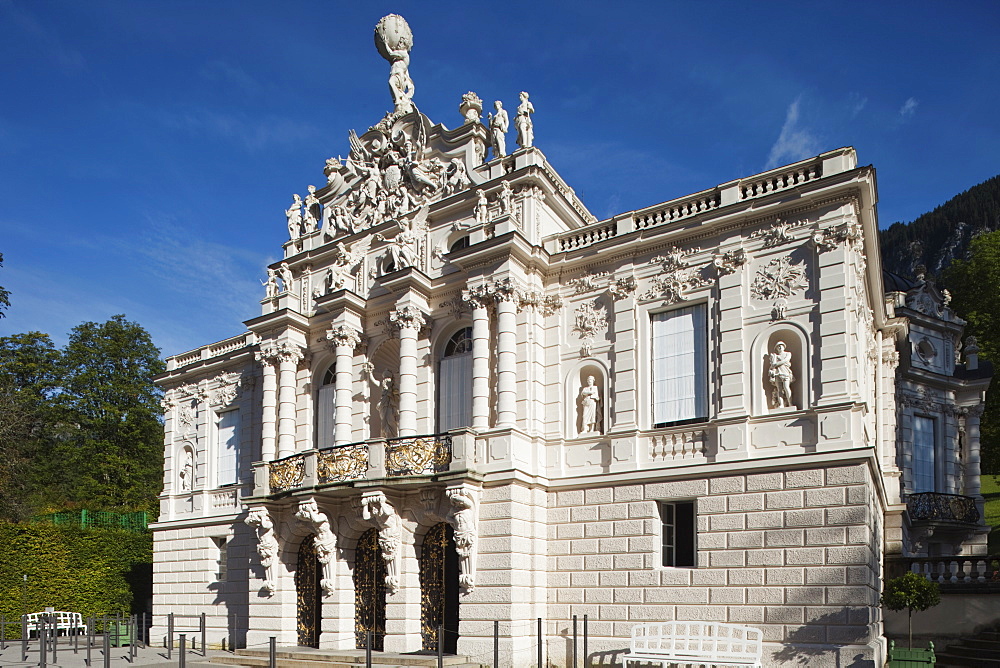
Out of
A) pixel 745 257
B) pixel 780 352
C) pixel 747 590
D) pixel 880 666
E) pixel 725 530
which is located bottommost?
pixel 880 666

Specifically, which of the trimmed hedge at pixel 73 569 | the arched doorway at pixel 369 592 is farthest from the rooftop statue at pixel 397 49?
the trimmed hedge at pixel 73 569

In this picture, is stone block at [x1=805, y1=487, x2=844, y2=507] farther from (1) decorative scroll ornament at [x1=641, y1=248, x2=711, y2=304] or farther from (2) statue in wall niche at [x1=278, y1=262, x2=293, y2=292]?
(2) statue in wall niche at [x1=278, y1=262, x2=293, y2=292]

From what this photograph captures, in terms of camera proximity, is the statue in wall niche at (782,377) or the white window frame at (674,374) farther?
the white window frame at (674,374)

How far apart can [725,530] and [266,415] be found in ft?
46.7

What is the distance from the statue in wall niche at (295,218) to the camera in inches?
1106

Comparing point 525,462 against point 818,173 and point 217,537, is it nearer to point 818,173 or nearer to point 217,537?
point 818,173

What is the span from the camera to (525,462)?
19.9 metres

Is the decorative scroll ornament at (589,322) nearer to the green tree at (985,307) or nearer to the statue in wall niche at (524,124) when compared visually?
the statue in wall niche at (524,124)

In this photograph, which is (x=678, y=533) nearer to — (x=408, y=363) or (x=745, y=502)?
(x=745, y=502)

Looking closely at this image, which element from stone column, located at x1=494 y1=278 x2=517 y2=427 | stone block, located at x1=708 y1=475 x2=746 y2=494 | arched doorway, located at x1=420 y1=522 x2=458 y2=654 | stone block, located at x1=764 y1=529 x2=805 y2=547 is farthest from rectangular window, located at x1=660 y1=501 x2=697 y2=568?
arched doorway, located at x1=420 y1=522 x2=458 y2=654

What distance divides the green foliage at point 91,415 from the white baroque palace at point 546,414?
2235cm

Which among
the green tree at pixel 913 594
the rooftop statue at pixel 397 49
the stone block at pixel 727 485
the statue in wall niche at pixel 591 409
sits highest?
the rooftop statue at pixel 397 49

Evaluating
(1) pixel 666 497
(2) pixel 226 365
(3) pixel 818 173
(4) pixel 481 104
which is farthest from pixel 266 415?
(3) pixel 818 173

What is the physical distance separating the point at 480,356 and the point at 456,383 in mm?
1786
